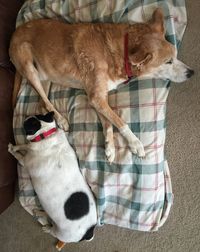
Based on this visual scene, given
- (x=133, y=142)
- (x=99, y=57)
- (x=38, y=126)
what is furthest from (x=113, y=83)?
(x=38, y=126)

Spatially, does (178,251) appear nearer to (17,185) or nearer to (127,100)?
(127,100)

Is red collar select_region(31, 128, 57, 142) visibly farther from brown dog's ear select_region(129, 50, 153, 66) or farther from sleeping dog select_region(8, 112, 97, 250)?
brown dog's ear select_region(129, 50, 153, 66)

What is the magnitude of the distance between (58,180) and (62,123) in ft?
1.43

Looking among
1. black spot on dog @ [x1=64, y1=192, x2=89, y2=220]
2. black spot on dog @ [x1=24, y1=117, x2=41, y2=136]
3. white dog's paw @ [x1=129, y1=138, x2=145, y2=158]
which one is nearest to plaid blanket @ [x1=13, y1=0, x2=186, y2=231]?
white dog's paw @ [x1=129, y1=138, x2=145, y2=158]

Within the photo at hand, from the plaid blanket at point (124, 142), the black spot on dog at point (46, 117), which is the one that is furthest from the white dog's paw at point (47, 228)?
the black spot on dog at point (46, 117)

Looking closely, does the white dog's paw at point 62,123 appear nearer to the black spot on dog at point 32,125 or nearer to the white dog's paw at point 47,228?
the black spot on dog at point 32,125

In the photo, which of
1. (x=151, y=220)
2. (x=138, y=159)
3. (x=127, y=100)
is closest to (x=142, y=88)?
(x=127, y=100)

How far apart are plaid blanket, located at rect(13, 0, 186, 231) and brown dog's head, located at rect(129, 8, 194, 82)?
0.08 m

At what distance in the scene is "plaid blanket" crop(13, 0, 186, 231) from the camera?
80.2 inches

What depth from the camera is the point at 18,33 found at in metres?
2.33

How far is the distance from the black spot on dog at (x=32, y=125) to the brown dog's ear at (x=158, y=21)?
1005 mm

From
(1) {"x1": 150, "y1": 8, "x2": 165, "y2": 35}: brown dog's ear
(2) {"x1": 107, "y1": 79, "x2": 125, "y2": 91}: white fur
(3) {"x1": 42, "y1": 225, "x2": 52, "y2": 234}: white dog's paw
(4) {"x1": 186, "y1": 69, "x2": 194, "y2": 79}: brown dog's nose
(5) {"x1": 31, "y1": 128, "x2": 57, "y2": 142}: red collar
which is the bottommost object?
(3) {"x1": 42, "y1": 225, "x2": 52, "y2": 234}: white dog's paw

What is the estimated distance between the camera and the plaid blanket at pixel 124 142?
204cm

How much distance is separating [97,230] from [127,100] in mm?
1010
